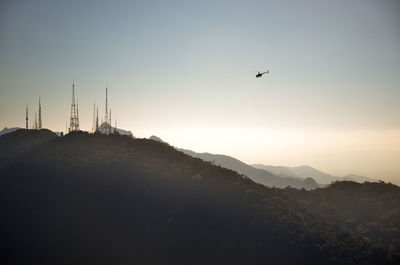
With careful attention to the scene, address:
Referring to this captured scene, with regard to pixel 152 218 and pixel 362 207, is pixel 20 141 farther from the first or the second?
pixel 362 207

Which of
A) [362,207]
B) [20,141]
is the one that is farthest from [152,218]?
[20,141]

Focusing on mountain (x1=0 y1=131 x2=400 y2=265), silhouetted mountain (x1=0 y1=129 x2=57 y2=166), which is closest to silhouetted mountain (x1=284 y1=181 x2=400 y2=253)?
mountain (x1=0 y1=131 x2=400 y2=265)

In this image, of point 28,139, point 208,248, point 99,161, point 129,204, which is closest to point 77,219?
point 129,204

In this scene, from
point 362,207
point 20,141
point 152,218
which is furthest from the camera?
point 20,141

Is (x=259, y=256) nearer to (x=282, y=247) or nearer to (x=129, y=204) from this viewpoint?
(x=282, y=247)

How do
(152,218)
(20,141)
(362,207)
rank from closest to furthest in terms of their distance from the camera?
(152,218)
(362,207)
(20,141)

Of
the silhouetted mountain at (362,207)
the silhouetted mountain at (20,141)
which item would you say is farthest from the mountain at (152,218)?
the silhouetted mountain at (20,141)
